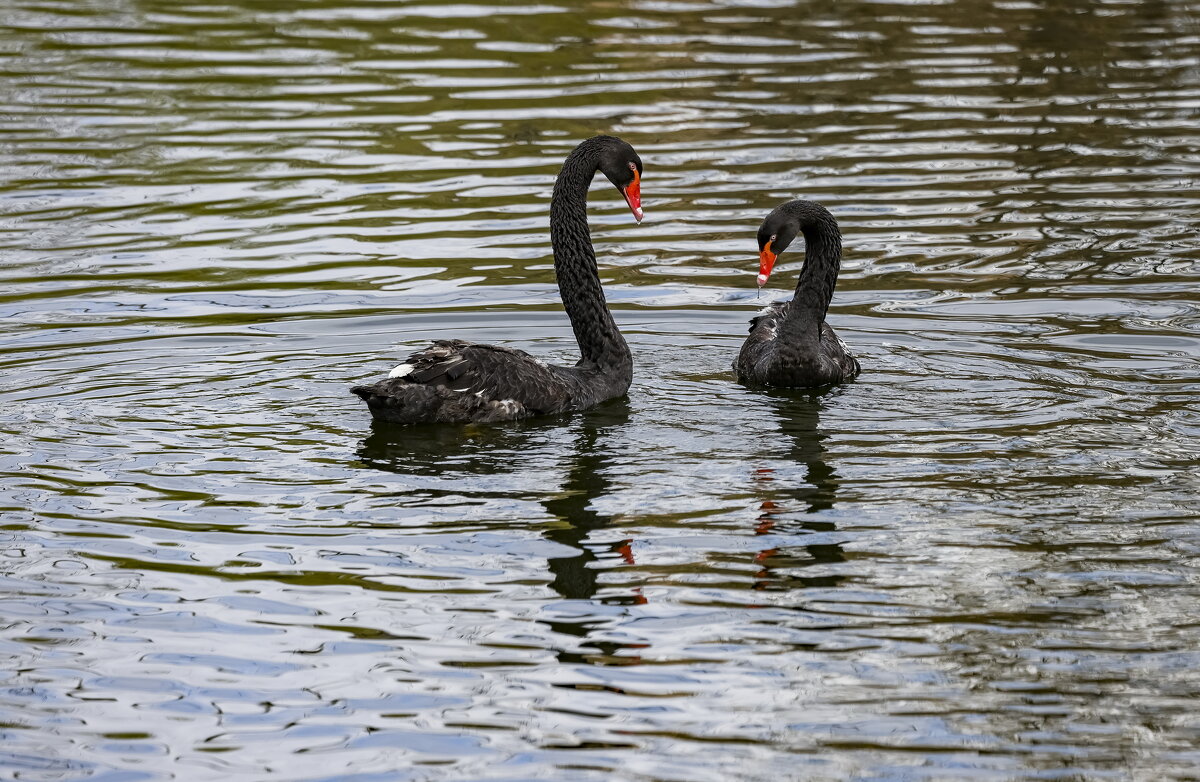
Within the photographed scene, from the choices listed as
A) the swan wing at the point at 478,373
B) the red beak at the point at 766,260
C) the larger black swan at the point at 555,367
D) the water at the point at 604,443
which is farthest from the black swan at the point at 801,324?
the swan wing at the point at 478,373

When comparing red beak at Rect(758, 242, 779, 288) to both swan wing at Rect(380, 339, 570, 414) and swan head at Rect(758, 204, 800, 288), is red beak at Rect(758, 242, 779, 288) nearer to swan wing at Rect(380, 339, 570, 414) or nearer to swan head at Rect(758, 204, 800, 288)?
swan head at Rect(758, 204, 800, 288)

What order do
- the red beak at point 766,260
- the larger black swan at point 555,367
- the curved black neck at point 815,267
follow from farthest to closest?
1. the red beak at point 766,260
2. the curved black neck at point 815,267
3. the larger black swan at point 555,367

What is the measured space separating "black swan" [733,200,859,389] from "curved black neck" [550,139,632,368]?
0.89m

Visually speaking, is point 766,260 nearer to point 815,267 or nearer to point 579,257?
point 815,267

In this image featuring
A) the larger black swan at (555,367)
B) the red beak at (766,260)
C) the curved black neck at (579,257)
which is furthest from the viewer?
the red beak at (766,260)

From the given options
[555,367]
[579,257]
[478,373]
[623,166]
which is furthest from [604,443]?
[623,166]

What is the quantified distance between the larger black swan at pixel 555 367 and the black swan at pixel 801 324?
2.80 feet

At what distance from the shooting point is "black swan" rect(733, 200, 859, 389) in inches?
379

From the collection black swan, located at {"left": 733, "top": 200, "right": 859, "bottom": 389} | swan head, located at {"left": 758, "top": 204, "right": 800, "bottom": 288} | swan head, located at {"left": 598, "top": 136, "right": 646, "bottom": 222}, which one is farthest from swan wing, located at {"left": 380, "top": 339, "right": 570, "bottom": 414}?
swan head, located at {"left": 758, "top": 204, "right": 800, "bottom": 288}

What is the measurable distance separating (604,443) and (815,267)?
7.95ft

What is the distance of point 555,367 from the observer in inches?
366

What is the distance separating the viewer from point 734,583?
641cm

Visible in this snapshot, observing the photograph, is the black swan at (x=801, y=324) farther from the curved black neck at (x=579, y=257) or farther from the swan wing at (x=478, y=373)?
the swan wing at (x=478, y=373)

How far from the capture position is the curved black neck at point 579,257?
9602 millimetres
